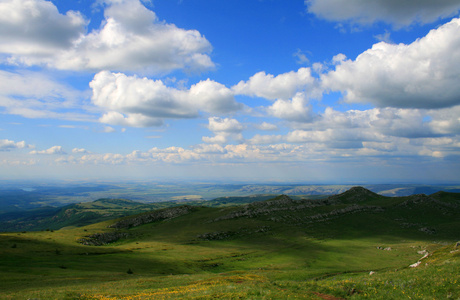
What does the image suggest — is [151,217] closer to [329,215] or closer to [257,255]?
[257,255]

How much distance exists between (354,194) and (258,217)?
343ft

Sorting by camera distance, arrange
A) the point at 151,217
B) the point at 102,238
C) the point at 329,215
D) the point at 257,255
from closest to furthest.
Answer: the point at 257,255
the point at 102,238
the point at 329,215
the point at 151,217

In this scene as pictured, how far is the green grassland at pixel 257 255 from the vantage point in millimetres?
27344

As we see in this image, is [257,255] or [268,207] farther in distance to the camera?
[268,207]

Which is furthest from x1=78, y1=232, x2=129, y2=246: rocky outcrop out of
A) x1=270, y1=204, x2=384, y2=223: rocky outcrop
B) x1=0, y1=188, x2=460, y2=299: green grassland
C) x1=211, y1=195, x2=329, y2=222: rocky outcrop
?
x1=270, y1=204, x2=384, y2=223: rocky outcrop

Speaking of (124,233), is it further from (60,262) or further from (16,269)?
(16,269)

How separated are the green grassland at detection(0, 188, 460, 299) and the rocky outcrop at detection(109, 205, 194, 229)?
56cm

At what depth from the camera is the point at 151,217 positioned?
14962 cm

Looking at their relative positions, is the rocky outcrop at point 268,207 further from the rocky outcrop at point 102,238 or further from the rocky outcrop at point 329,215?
the rocky outcrop at point 102,238

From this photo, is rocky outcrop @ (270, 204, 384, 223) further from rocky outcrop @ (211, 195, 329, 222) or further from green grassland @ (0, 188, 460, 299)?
rocky outcrop @ (211, 195, 329, 222)

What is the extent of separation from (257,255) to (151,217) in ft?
294

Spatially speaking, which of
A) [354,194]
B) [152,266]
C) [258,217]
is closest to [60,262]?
[152,266]

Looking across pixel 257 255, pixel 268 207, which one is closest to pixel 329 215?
pixel 268 207

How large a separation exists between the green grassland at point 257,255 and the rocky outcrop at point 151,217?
56cm
